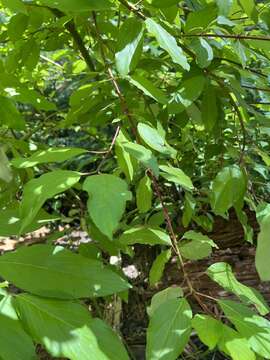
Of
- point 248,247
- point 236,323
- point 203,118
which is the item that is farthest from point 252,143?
point 248,247

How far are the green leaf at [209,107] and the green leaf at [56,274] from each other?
0.49 metres

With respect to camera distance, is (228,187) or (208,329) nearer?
(208,329)

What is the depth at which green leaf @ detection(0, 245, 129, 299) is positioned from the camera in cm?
56

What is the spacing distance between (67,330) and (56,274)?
0.07 metres

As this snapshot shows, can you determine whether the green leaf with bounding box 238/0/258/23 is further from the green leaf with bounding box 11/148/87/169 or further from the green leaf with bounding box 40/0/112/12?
the green leaf with bounding box 11/148/87/169

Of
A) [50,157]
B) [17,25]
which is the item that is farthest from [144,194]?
[17,25]

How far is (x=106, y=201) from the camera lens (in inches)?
21.4

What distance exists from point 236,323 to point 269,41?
0.48 m

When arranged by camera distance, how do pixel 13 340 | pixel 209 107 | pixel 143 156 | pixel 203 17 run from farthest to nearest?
pixel 209 107, pixel 203 17, pixel 143 156, pixel 13 340

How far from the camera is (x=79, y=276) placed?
0.58 meters

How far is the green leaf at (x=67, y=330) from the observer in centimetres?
51

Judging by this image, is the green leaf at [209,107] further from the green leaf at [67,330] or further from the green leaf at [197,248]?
the green leaf at [67,330]

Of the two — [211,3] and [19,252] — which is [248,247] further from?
[19,252]

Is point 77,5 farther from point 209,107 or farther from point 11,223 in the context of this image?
point 209,107
